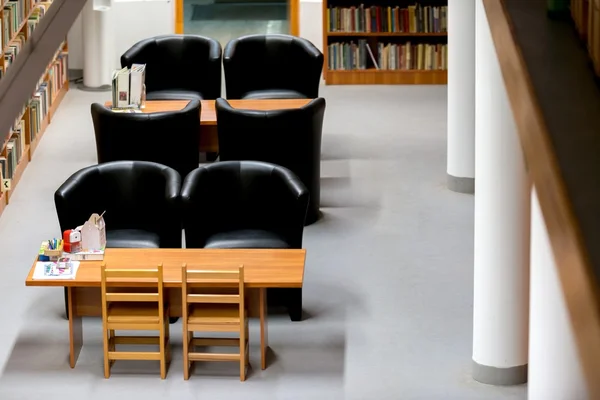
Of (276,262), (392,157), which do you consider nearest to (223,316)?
(276,262)

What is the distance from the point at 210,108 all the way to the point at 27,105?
157cm

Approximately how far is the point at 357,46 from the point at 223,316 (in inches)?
289

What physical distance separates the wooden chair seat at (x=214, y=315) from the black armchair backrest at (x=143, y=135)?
236 centimetres

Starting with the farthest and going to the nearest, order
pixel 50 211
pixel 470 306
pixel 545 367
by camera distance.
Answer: pixel 50 211, pixel 470 306, pixel 545 367

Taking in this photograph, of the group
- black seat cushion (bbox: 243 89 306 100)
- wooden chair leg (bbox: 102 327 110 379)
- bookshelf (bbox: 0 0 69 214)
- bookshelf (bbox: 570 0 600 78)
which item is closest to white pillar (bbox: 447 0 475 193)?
black seat cushion (bbox: 243 89 306 100)

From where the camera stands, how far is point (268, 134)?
29.1 feet

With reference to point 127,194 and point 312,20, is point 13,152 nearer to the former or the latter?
point 127,194

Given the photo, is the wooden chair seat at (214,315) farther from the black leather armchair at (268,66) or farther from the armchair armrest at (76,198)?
the black leather armchair at (268,66)

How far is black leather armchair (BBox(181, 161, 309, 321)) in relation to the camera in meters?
7.76

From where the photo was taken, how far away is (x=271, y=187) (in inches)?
315

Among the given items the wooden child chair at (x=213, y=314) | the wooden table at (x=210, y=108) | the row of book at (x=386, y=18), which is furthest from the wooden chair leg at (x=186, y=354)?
the row of book at (x=386, y=18)

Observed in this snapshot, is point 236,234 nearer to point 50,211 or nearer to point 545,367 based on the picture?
point 50,211

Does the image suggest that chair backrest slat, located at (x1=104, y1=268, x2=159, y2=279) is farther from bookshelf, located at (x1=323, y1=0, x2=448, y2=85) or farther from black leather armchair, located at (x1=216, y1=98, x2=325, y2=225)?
bookshelf, located at (x1=323, y1=0, x2=448, y2=85)

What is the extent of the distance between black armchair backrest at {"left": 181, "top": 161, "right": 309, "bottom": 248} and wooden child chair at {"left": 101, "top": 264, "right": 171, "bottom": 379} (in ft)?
2.95
